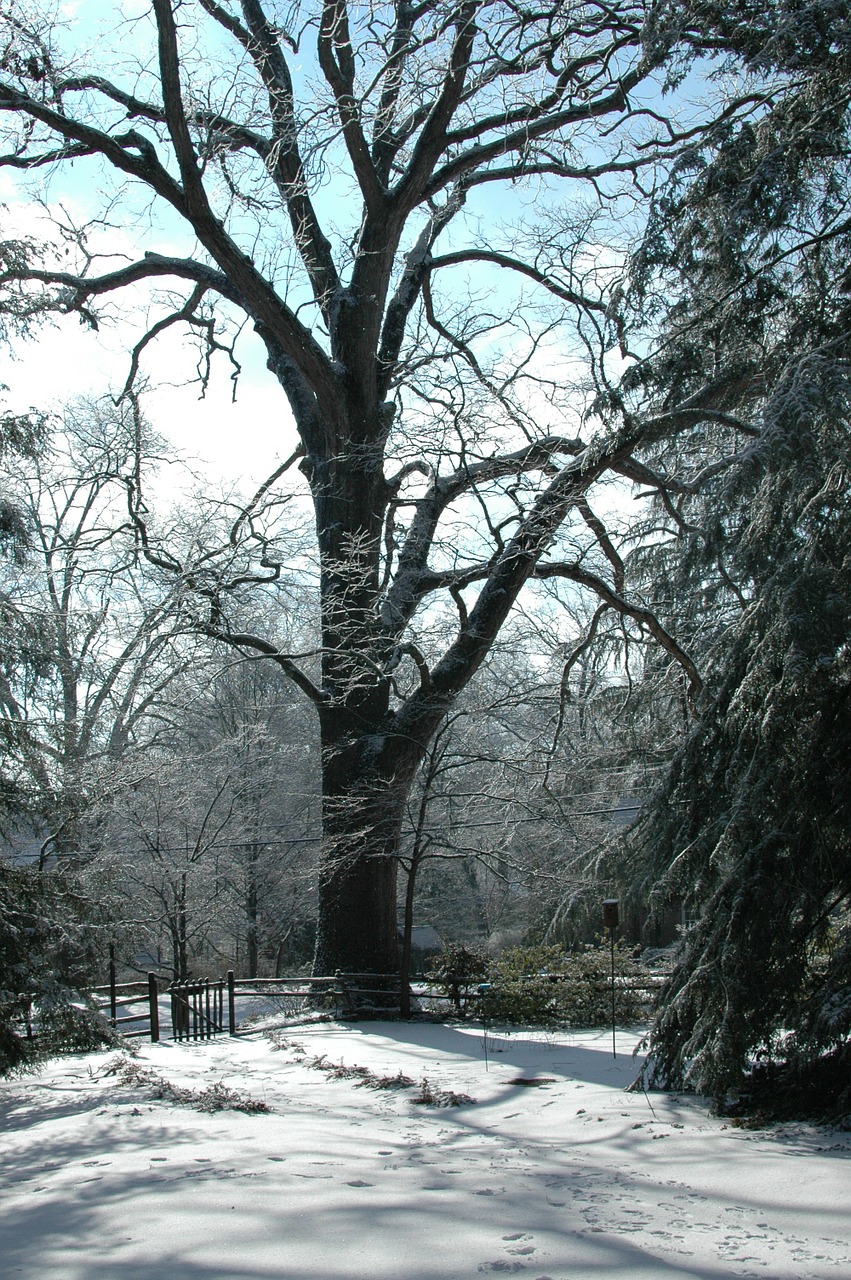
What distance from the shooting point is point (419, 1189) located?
14.3 ft

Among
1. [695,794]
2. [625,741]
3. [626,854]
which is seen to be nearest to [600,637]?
[625,741]

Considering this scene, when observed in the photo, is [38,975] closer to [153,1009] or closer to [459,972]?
[153,1009]

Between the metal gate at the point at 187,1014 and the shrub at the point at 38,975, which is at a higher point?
the shrub at the point at 38,975

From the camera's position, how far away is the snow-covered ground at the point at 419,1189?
3375 millimetres

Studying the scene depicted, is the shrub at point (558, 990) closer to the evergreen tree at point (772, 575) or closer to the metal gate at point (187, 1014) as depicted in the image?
the metal gate at point (187, 1014)

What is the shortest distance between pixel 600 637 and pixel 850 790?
8295mm

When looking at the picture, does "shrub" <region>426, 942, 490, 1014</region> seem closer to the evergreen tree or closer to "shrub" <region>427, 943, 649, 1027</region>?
"shrub" <region>427, 943, 649, 1027</region>

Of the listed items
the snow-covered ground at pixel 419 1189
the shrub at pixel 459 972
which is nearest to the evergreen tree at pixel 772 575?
the snow-covered ground at pixel 419 1189

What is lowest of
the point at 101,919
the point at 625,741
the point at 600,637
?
the point at 101,919

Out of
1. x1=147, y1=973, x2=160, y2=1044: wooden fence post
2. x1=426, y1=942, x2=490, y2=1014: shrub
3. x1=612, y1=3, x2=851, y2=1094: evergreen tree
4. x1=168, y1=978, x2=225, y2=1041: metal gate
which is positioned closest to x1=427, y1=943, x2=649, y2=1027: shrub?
x1=426, y1=942, x2=490, y2=1014: shrub

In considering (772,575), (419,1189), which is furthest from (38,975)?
(772,575)

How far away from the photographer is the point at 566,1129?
6.02m

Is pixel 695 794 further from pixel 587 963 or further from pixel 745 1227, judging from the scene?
pixel 587 963

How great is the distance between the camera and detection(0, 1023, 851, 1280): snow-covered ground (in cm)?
338
